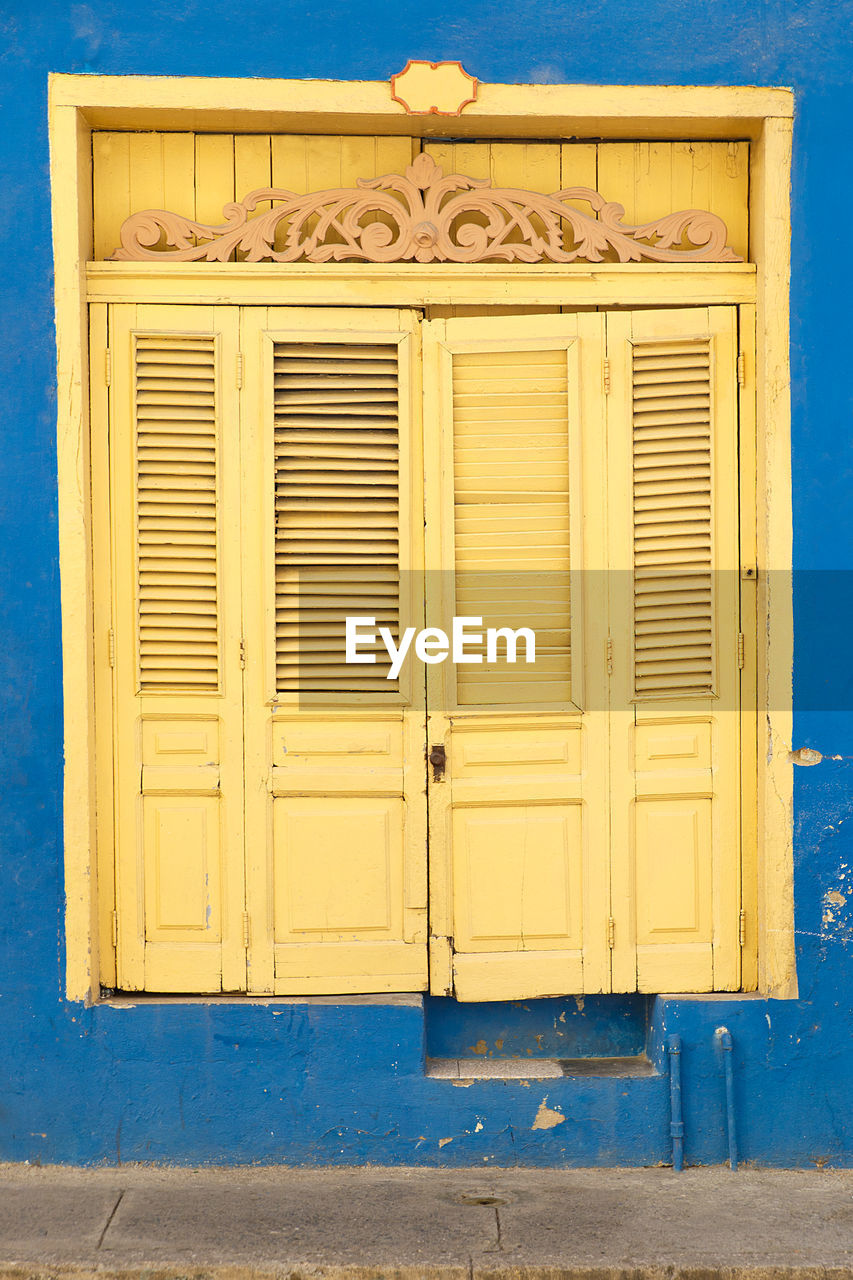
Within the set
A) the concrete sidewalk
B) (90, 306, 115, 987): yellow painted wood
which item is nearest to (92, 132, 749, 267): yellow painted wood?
(90, 306, 115, 987): yellow painted wood

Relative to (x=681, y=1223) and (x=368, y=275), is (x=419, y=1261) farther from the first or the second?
(x=368, y=275)

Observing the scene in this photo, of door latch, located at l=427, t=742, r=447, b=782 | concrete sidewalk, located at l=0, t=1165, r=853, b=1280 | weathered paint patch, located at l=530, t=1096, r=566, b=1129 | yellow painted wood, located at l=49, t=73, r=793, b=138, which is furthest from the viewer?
door latch, located at l=427, t=742, r=447, b=782

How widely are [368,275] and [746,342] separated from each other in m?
1.39

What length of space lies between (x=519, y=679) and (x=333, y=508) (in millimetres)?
920

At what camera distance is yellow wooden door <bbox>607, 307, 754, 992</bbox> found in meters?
4.00

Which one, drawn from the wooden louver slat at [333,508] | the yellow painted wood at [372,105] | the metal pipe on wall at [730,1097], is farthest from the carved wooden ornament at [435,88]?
the metal pipe on wall at [730,1097]

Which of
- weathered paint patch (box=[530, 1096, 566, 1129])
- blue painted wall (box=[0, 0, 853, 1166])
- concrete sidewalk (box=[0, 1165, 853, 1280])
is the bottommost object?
concrete sidewalk (box=[0, 1165, 853, 1280])

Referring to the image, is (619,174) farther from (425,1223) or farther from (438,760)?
(425,1223)

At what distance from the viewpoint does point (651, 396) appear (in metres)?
4.00

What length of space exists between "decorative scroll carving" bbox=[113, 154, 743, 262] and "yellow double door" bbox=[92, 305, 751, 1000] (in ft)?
0.73

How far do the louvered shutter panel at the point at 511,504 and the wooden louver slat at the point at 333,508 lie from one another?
26cm

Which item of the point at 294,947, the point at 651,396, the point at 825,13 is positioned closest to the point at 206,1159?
the point at 294,947

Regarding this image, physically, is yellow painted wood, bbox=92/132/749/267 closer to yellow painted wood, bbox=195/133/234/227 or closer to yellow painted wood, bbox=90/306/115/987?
yellow painted wood, bbox=195/133/234/227

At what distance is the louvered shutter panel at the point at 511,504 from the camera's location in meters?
3.99
